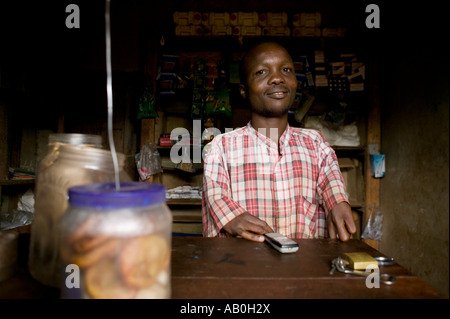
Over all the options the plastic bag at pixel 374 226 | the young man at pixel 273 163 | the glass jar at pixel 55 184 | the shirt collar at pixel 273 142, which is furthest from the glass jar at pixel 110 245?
the plastic bag at pixel 374 226

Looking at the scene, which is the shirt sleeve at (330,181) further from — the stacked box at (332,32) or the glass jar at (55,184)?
the stacked box at (332,32)

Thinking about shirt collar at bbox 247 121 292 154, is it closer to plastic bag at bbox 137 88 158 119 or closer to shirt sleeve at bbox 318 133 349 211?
shirt sleeve at bbox 318 133 349 211

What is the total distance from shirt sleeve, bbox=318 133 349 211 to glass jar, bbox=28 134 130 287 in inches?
32.9

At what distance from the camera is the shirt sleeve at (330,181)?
43.2 inches

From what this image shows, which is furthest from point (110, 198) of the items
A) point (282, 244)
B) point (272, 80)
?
point (272, 80)

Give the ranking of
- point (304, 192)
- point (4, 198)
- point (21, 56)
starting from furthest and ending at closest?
point (4, 198) → point (21, 56) → point (304, 192)

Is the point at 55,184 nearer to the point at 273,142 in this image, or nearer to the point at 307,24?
the point at 273,142

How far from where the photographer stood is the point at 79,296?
393mm

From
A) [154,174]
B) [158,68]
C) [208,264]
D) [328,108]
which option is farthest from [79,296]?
[328,108]

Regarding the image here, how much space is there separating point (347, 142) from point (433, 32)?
1.12 meters

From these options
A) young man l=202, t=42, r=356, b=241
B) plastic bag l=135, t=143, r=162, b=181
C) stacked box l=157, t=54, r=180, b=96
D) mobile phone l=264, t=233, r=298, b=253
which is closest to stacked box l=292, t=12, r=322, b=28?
stacked box l=157, t=54, r=180, b=96

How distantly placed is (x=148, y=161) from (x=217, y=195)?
1730 millimetres

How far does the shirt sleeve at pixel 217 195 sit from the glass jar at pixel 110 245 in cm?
61

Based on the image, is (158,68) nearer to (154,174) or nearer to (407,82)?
(154,174)
